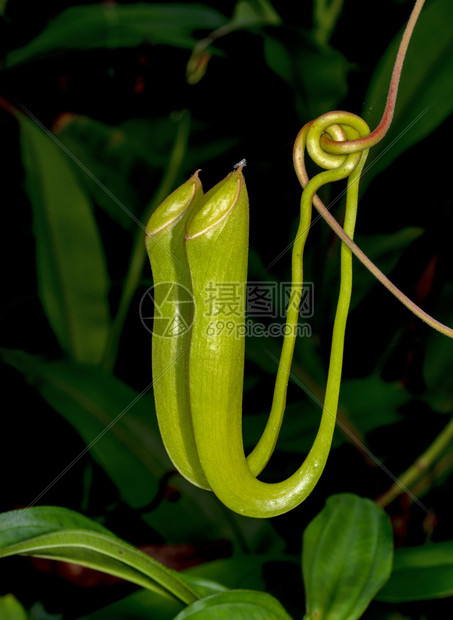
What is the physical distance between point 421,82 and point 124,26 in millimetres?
455

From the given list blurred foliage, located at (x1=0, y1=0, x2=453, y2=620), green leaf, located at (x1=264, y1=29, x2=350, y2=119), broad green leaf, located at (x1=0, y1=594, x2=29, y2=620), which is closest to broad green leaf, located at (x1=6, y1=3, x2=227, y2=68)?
blurred foliage, located at (x1=0, y1=0, x2=453, y2=620)

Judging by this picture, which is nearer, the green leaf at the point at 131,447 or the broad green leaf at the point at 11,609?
the broad green leaf at the point at 11,609

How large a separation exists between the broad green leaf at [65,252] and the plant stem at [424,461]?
542mm

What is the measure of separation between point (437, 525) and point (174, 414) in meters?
0.56

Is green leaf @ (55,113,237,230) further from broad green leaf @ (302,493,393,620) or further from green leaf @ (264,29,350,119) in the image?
broad green leaf @ (302,493,393,620)

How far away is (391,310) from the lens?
2.41 feet

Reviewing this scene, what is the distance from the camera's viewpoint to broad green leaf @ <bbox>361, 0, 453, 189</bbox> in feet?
2.05

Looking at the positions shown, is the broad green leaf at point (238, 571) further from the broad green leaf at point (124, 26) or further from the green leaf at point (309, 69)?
the broad green leaf at point (124, 26)

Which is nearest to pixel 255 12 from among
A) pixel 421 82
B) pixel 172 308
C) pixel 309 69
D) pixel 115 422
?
pixel 309 69

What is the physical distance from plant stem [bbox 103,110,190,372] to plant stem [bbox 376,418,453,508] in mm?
Answer: 519

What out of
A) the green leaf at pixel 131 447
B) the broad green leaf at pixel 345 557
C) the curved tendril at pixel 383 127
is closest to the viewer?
the curved tendril at pixel 383 127

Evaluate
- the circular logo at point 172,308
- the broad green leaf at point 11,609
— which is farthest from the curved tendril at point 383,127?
the broad green leaf at point 11,609

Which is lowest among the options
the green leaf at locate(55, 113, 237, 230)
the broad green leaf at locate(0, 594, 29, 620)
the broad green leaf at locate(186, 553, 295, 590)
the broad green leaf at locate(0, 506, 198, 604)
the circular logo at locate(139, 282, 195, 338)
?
the broad green leaf at locate(0, 594, 29, 620)

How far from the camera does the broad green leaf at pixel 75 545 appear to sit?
396 mm
